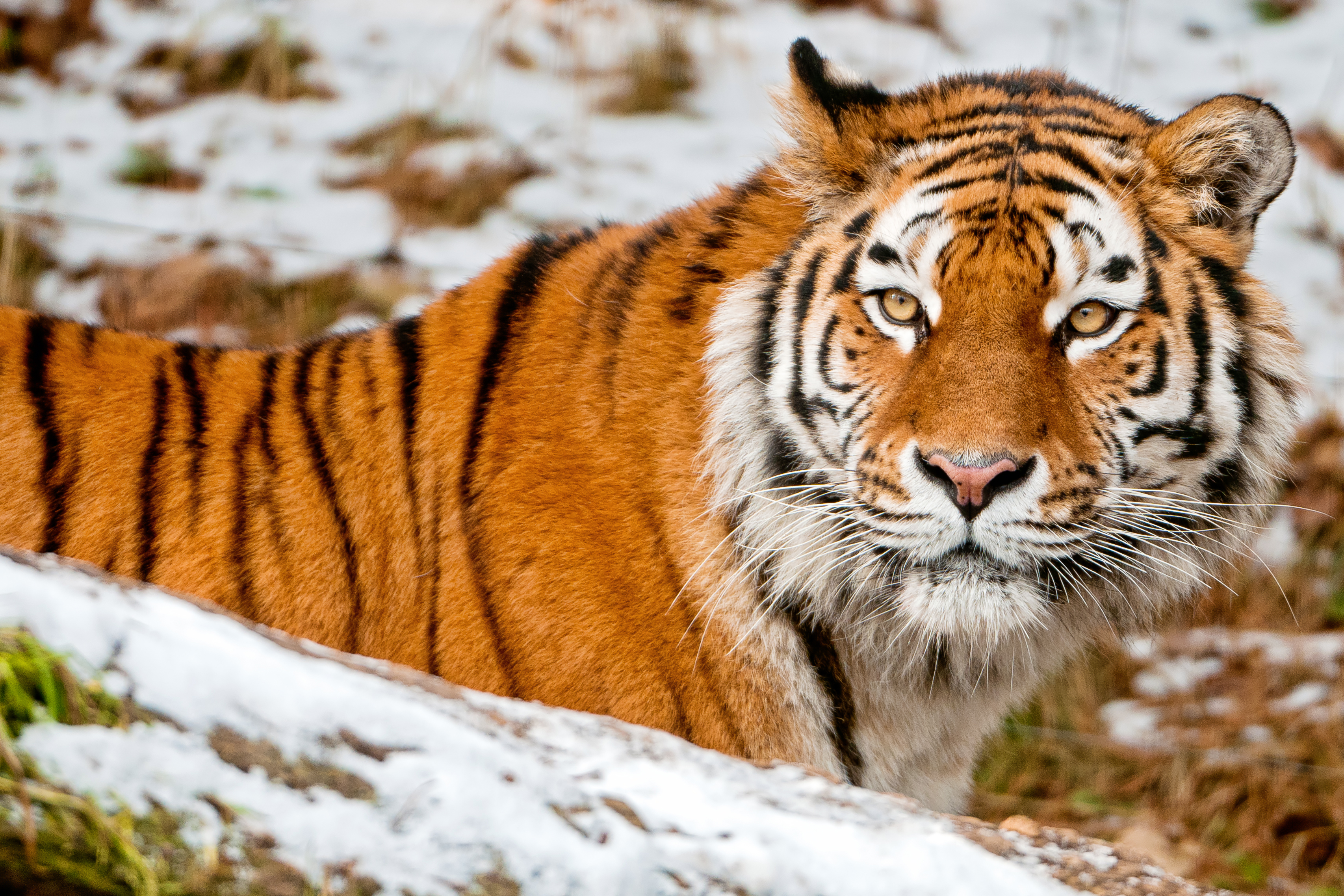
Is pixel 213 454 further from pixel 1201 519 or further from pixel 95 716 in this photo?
pixel 1201 519

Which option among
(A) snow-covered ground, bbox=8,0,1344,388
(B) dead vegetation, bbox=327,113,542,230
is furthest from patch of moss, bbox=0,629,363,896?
(B) dead vegetation, bbox=327,113,542,230

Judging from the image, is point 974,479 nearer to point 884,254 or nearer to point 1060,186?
point 884,254

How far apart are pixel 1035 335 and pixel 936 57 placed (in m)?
3.73

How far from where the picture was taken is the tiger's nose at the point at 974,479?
4.68 feet

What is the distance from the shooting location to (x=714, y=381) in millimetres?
1703

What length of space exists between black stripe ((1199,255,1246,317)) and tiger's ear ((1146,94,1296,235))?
0.19 feet

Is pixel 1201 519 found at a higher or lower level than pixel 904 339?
lower

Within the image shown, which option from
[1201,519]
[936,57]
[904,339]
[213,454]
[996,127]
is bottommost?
[213,454]

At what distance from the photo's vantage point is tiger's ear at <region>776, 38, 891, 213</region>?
167cm

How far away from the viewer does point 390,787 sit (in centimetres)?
94

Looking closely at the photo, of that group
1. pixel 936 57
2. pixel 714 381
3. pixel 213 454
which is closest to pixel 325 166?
pixel 936 57

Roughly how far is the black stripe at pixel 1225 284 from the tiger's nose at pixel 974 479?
1.37 feet

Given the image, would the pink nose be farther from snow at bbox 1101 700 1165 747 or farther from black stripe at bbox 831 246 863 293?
snow at bbox 1101 700 1165 747

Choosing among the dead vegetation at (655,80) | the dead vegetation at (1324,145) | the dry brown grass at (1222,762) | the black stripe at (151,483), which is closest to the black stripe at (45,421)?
the black stripe at (151,483)
